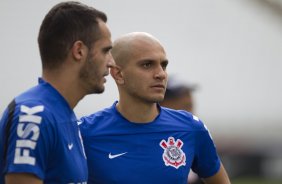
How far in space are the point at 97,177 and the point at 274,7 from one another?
37.0ft

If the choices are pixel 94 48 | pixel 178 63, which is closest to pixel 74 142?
pixel 94 48

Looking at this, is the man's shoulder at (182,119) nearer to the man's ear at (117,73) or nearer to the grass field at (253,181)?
the man's ear at (117,73)

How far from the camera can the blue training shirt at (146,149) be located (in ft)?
15.5

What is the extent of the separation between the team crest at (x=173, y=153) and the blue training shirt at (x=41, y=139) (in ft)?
3.21

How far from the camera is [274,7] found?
50.6 feet

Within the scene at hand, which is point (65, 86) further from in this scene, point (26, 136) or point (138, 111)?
point (138, 111)

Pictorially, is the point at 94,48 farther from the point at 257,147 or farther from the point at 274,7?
the point at 257,147

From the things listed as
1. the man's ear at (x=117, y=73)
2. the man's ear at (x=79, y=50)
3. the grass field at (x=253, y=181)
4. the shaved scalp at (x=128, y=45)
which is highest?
the shaved scalp at (x=128, y=45)

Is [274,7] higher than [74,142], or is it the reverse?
[274,7]

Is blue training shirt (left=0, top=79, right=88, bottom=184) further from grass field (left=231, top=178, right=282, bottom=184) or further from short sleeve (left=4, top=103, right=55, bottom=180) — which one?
grass field (left=231, top=178, right=282, bottom=184)

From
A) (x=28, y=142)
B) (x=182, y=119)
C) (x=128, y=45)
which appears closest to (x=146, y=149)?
(x=182, y=119)

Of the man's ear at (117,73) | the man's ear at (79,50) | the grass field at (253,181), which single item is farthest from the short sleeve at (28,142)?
the grass field at (253,181)

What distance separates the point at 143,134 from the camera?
4879mm

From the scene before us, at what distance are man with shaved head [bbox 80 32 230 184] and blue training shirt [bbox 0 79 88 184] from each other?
845mm
